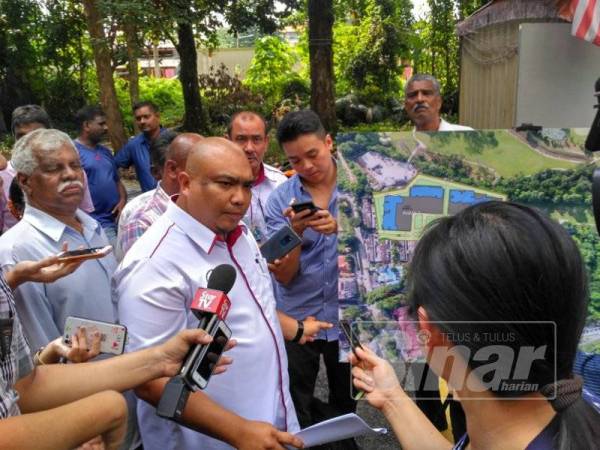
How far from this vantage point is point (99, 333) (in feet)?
5.62

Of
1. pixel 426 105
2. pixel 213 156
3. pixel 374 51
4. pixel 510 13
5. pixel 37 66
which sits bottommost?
pixel 213 156

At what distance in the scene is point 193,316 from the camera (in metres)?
1.83

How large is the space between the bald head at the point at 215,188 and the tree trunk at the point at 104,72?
6.87 m

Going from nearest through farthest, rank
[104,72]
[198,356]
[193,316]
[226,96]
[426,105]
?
[198,356] < [193,316] < [426,105] < [104,72] < [226,96]

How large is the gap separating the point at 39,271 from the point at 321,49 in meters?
8.89

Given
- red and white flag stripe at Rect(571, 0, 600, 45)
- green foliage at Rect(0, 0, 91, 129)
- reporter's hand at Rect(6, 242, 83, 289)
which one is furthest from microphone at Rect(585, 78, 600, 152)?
green foliage at Rect(0, 0, 91, 129)

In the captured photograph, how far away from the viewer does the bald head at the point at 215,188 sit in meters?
1.98

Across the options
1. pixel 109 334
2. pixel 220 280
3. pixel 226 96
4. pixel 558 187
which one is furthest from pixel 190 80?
pixel 220 280

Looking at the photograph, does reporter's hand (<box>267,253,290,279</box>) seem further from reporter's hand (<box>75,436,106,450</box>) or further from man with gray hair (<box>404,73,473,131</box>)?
man with gray hair (<box>404,73,473,131</box>)

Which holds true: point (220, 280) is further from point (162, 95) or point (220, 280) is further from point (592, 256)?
point (162, 95)

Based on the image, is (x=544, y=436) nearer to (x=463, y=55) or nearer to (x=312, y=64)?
(x=312, y=64)

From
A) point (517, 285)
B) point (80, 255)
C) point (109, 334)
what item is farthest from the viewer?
point (80, 255)

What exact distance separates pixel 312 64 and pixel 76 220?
8303 mm

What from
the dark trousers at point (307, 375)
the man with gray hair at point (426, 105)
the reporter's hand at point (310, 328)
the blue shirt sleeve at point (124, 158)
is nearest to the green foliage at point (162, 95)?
the blue shirt sleeve at point (124, 158)
